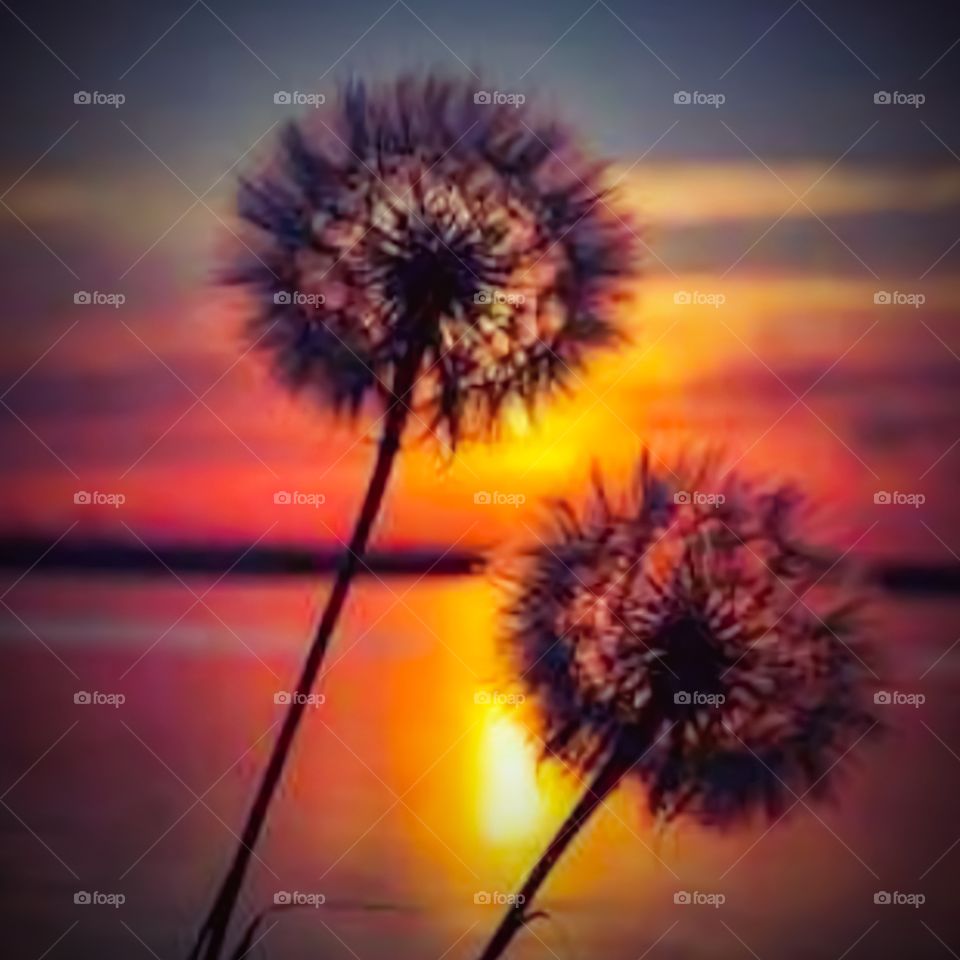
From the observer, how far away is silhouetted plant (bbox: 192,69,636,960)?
1.15 metres

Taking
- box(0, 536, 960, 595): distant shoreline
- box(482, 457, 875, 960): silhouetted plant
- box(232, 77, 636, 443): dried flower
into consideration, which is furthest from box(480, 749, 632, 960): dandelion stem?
box(232, 77, 636, 443): dried flower

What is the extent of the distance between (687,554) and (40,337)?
74 cm

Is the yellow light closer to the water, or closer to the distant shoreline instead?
the water

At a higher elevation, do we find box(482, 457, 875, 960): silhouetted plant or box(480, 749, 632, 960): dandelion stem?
box(482, 457, 875, 960): silhouetted plant

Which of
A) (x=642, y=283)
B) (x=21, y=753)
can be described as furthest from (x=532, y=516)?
(x=21, y=753)

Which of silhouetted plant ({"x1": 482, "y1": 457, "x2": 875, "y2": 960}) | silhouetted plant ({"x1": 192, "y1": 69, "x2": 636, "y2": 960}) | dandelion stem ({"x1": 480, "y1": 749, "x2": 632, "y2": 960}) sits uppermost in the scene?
Answer: silhouetted plant ({"x1": 192, "y1": 69, "x2": 636, "y2": 960})

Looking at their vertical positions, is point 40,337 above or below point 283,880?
above

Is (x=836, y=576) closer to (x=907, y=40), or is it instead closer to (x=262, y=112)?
(x=907, y=40)

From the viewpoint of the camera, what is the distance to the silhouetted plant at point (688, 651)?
116cm

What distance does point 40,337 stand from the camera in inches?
47.6

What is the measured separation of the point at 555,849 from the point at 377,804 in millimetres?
199

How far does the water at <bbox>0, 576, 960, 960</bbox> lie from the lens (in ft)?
3.89

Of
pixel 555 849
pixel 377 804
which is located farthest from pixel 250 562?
pixel 555 849

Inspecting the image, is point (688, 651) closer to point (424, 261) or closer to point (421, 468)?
point (421, 468)
